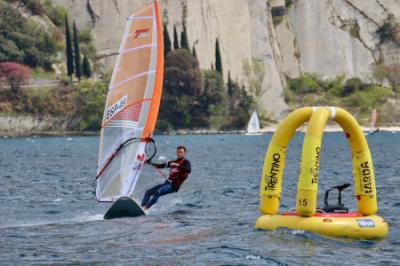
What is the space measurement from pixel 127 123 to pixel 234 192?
24.5 feet

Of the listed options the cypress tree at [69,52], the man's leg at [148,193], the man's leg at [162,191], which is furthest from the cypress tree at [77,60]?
the man's leg at [162,191]

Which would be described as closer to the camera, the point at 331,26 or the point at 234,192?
the point at 234,192

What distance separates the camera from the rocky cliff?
12312 cm

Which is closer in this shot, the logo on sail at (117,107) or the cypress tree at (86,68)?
the logo on sail at (117,107)

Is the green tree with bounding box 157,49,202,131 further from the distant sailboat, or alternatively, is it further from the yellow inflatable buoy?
the yellow inflatable buoy

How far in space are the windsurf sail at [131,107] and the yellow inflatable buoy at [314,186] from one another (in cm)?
555

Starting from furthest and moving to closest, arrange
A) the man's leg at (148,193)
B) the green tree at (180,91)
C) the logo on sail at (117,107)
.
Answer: the green tree at (180,91) → the logo on sail at (117,107) → the man's leg at (148,193)

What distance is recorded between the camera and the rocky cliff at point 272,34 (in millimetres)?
123125

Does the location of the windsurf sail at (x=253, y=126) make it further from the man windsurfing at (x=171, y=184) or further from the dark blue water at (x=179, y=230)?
the man windsurfing at (x=171, y=184)

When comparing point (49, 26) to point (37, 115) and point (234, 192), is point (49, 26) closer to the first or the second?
point (37, 115)

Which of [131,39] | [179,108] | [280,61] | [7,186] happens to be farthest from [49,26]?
[131,39]

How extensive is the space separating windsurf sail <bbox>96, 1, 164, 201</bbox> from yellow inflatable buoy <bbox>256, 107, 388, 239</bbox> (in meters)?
5.55

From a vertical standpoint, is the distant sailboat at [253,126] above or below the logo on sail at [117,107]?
below

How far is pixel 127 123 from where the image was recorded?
77.8ft
